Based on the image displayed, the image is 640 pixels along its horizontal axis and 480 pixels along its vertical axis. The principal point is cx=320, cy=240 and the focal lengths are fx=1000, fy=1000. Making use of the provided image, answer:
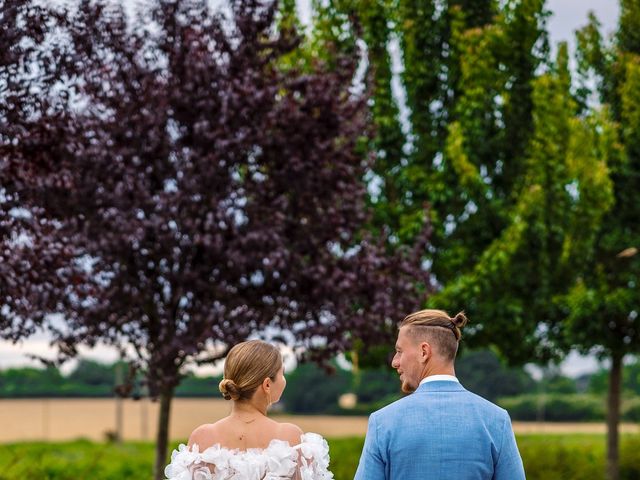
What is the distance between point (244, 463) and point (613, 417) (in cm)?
1312

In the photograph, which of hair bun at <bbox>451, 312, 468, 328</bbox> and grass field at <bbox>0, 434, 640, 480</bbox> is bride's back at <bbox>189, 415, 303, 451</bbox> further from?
grass field at <bbox>0, 434, 640, 480</bbox>

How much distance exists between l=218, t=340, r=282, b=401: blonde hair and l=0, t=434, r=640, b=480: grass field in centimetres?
796

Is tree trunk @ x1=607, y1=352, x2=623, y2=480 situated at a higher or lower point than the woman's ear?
lower

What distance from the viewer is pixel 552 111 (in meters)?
14.9

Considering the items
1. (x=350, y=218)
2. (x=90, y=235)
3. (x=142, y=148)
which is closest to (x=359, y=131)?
(x=350, y=218)

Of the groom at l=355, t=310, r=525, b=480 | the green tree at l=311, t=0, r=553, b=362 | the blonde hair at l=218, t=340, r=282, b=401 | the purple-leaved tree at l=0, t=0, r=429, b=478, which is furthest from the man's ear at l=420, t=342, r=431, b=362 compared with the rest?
the green tree at l=311, t=0, r=553, b=362

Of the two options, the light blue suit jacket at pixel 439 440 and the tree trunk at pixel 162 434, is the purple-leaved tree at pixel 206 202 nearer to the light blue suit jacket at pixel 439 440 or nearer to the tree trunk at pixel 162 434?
the tree trunk at pixel 162 434

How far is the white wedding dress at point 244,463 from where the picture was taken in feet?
15.0

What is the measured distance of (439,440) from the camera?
3.83 metres

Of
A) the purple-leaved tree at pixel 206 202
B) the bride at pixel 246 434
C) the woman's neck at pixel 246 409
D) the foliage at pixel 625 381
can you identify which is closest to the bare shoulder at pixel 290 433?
the bride at pixel 246 434

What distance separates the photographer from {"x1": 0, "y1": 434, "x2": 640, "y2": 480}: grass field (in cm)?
1305

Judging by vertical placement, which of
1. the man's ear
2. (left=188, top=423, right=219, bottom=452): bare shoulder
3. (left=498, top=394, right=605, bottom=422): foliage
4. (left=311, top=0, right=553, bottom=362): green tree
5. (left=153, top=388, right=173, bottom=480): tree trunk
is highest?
(left=311, top=0, right=553, bottom=362): green tree

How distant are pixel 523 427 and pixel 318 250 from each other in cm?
3735

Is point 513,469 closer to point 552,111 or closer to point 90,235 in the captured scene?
point 90,235
